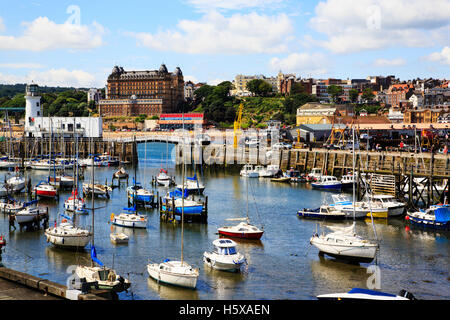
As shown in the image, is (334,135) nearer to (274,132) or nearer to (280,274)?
(274,132)

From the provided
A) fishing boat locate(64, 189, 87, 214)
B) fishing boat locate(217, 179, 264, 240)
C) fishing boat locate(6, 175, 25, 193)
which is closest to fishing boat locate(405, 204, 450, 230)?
fishing boat locate(217, 179, 264, 240)

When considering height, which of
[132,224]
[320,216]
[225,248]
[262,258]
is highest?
[225,248]

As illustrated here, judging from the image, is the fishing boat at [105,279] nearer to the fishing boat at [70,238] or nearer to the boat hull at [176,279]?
the boat hull at [176,279]

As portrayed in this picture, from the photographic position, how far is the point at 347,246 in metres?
29.7

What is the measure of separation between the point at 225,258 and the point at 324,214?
15.9m

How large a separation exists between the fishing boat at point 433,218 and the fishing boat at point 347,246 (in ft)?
33.3

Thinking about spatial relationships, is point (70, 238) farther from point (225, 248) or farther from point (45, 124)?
point (45, 124)

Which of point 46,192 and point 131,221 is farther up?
point 46,192

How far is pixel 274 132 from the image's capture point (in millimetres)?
105875

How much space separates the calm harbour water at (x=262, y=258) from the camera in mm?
25562

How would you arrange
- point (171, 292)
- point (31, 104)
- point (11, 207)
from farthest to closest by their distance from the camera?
point (31, 104), point (11, 207), point (171, 292)

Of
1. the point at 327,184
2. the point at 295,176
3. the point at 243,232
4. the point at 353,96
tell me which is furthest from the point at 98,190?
the point at 353,96

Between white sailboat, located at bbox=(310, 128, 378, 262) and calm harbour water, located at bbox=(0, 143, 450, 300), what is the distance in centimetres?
54

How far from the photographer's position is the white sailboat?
29.3 meters
